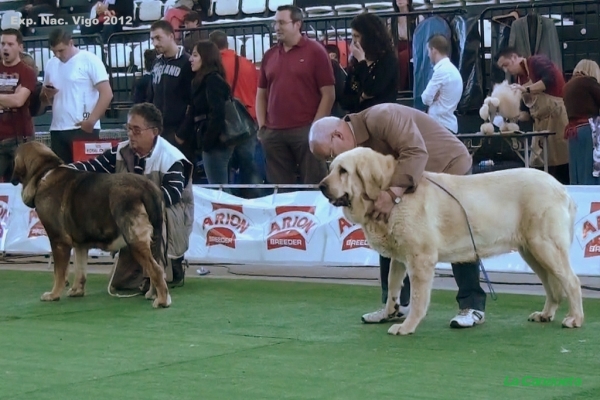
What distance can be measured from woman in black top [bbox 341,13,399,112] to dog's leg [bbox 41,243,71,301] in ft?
9.84

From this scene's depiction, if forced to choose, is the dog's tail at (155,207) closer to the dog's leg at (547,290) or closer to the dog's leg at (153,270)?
the dog's leg at (153,270)

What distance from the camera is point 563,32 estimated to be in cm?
1214

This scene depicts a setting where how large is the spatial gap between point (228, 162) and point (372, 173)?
16.0ft

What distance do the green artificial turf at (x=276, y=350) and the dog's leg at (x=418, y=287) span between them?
118 mm

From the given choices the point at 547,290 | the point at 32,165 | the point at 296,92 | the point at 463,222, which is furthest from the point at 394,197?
the point at 296,92

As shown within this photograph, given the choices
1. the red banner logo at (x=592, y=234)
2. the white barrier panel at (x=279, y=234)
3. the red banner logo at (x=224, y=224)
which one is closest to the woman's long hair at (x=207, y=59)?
the white barrier panel at (x=279, y=234)

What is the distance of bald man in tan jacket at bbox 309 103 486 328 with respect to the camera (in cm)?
635

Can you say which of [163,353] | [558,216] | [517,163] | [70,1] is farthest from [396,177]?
[70,1]

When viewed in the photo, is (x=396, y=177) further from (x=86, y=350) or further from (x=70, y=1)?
(x=70, y=1)

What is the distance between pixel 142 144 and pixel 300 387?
388cm

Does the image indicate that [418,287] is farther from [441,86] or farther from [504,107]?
[504,107]

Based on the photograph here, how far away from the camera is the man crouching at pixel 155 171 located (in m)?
8.41

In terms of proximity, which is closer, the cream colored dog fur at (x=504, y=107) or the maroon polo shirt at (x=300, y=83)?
the maroon polo shirt at (x=300, y=83)

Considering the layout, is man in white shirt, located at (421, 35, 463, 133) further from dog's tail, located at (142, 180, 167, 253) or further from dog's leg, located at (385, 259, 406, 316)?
dog's leg, located at (385, 259, 406, 316)
